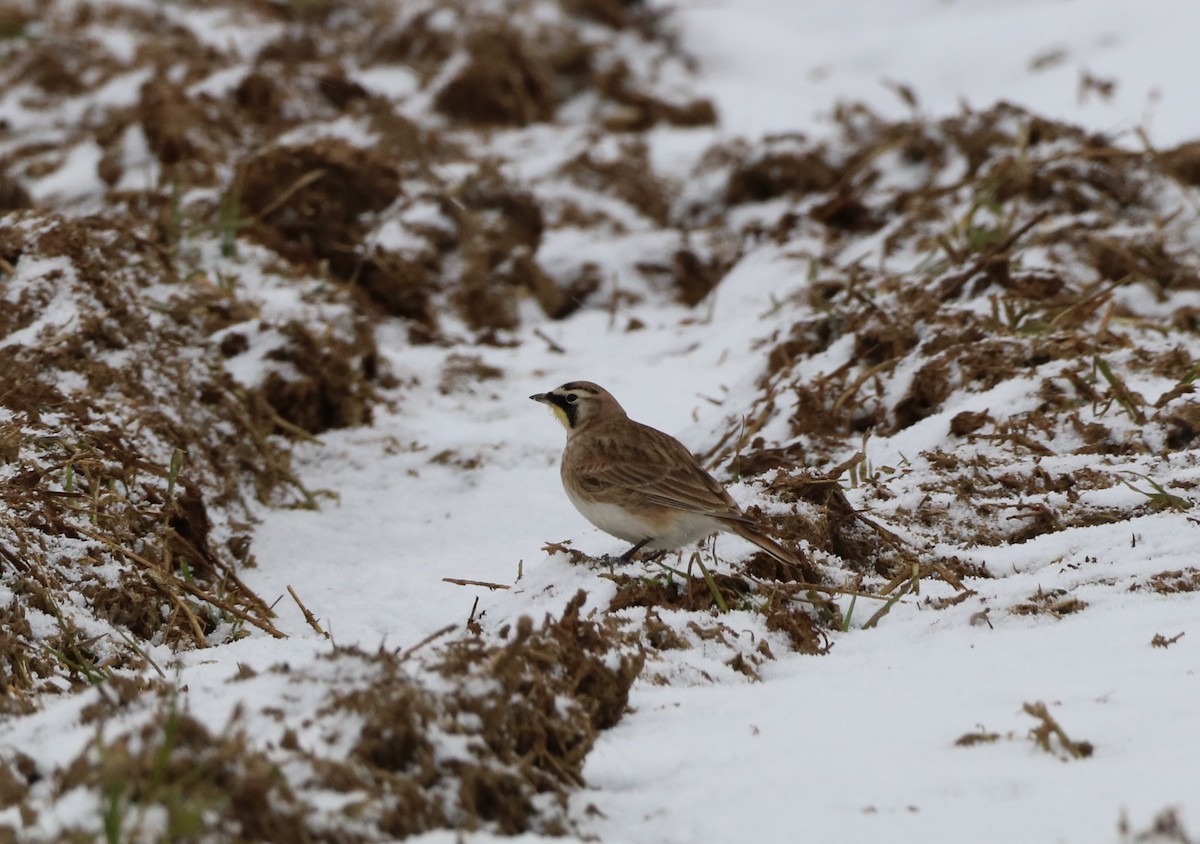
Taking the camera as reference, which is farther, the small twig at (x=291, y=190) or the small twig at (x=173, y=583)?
the small twig at (x=291, y=190)

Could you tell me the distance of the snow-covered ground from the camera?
8.54 feet

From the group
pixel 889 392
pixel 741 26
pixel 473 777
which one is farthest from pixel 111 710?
pixel 741 26

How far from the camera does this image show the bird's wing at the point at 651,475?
13.2ft

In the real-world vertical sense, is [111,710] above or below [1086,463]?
below

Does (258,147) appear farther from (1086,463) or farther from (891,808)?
(891,808)

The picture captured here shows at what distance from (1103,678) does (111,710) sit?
85.5 inches

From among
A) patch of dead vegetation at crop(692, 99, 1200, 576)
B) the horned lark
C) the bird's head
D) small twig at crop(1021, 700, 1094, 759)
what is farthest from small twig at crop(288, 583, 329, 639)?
small twig at crop(1021, 700, 1094, 759)

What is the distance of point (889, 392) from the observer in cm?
548

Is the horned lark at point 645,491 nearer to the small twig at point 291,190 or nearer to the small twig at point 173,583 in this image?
the small twig at point 173,583

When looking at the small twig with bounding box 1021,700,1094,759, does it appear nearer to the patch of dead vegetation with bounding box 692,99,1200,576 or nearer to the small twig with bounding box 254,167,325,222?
the patch of dead vegetation with bounding box 692,99,1200,576

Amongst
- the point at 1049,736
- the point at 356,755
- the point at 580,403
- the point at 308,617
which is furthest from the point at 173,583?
the point at 1049,736

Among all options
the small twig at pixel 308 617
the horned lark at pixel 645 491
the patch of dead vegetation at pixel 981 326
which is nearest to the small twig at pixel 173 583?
the small twig at pixel 308 617

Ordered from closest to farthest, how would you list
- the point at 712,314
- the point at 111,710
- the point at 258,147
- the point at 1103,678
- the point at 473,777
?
the point at 473,777
the point at 111,710
the point at 1103,678
the point at 712,314
the point at 258,147

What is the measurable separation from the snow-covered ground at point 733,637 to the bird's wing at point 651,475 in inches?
9.4
